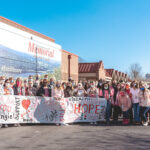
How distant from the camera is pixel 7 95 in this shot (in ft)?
29.7

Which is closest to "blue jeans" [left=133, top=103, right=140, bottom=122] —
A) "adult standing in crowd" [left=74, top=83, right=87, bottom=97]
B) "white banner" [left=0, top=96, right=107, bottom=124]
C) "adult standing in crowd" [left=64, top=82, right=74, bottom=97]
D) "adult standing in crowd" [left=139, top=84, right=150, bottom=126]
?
"adult standing in crowd" [left=139, top=84, right=150, bottom=126]

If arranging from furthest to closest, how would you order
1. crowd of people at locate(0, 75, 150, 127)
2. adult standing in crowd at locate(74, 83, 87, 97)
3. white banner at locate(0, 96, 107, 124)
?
1. adult standing in crowd at locate(74, 83, 87, 97)
2. crowd of people at locate(0, 75, 150, 127)
3. white banner at locate(0, 96, 107, 124)

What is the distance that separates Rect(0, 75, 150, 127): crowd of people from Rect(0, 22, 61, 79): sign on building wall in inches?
47.8

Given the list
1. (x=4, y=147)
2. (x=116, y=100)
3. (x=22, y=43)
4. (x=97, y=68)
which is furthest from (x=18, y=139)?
(x=97, y=68)

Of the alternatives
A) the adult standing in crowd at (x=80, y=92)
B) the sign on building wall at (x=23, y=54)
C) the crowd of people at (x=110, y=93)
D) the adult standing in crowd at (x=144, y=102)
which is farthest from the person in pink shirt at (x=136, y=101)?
the sign on building wall at (x=23, y=54)

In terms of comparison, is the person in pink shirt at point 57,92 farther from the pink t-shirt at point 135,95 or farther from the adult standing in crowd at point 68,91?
the pink t-shirt at point 135,95

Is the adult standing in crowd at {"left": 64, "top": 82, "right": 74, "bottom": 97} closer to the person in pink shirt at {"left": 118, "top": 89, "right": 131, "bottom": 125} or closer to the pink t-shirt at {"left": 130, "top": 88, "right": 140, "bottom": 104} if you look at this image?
the person in pink shirt at {"left": 118, "top": 89, "right": 131, "bottom": 125}

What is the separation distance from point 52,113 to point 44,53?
19.8 ft

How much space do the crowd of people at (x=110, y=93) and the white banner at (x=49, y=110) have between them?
306 millimetres

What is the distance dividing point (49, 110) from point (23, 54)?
419 centimetres

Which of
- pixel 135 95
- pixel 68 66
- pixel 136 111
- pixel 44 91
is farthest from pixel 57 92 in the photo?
pixel 68 66

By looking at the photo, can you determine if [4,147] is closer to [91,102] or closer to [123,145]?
[123,145]

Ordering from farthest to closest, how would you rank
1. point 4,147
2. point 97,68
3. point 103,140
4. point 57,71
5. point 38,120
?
1. point 97,68
2. point 57,71
3. point 38,120
4. point 103,140
5. point 4,147

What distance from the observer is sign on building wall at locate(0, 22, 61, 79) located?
432 inches
